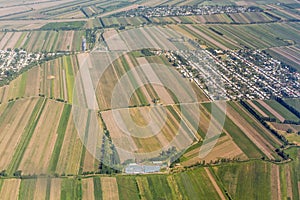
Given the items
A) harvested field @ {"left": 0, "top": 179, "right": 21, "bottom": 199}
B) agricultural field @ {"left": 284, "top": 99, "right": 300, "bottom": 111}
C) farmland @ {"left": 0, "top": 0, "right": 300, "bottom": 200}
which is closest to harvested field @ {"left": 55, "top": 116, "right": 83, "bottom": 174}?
farmland @ {"left": 0, "top": 0, "right": 300, "bottom": 200}

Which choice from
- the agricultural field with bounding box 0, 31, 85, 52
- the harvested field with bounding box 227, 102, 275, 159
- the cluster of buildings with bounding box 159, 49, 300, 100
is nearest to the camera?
the harvested field with bounding box 227, 102, 275, 159

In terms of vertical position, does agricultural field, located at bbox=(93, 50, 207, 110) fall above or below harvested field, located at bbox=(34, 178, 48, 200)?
above

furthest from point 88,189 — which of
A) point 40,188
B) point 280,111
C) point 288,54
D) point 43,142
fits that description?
point 288,54

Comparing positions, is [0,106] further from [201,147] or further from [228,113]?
[228,113]

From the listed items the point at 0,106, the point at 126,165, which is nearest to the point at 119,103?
the point at 126,165

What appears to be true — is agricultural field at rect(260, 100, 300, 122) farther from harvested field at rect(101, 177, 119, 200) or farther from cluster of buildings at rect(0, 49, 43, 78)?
cluster of buildings at rect(0, 49, 43, 78)

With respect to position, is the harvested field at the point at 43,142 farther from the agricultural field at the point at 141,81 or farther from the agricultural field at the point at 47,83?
the agricultural field at the point at 141,81
